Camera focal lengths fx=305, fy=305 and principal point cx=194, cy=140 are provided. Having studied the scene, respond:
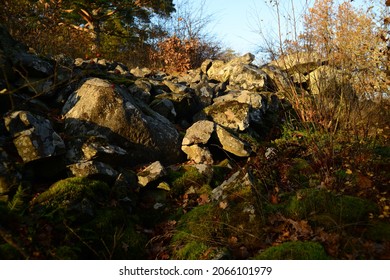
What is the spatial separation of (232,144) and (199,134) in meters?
0.74

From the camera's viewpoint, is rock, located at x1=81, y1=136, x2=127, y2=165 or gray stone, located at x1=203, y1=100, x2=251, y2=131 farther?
gray stone, located at x1=203, y1=100, x2=251, y2=131

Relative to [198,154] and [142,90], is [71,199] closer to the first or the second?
[198,154]

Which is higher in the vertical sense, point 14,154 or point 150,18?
point 150,18

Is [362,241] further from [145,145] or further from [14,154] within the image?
[14,154]

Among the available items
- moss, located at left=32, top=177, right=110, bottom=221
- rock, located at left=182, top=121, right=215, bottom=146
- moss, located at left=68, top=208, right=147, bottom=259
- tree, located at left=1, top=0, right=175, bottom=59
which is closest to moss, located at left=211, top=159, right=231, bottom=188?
rock, located at left=182, top=121, right=215, bottom=146

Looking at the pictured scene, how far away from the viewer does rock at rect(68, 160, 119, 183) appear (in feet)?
15.4

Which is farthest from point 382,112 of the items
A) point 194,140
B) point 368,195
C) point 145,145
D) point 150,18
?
point 150,18

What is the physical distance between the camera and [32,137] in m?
4.50

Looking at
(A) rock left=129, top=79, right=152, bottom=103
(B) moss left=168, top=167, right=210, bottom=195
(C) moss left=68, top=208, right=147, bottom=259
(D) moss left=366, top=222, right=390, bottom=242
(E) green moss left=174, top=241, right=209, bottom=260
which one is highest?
(A) rock left=129, top=79, right=152, bottom=103

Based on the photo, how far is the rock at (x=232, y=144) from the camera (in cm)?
650

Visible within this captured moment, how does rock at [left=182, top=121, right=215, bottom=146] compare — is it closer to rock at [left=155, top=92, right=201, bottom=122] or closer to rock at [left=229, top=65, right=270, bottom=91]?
rock at [left=155, top=92, right=201, bottom=122]

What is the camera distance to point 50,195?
399 cm

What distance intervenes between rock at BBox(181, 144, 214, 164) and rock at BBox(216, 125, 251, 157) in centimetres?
41

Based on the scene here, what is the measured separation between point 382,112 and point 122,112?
5.27 m
